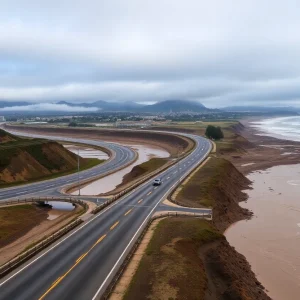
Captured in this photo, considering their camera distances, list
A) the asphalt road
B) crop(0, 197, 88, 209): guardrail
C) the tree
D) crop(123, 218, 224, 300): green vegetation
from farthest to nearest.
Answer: the tree, the asphalt road, crop(0, 197, 88, 209): guardrail, crop(123, 218, 224, 300): green vegetation

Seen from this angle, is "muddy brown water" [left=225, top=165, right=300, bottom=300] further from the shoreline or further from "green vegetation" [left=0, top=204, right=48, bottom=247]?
"green vegetation" [left=0, top=204, right=48, bottom=247]

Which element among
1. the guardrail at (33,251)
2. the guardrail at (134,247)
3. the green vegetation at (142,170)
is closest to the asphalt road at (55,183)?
the green vegetation at (142,170)

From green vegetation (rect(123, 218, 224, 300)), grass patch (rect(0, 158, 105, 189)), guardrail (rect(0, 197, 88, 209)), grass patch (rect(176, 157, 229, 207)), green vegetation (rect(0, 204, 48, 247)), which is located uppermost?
green vegetation (rect(123, 218, 224, 300))

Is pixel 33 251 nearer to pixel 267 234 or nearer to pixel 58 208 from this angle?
pixel 58 208

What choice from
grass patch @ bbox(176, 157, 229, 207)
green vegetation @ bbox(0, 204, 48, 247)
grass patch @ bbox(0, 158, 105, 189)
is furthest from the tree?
green vegetation @ bbox(0, 204, 48, 247)

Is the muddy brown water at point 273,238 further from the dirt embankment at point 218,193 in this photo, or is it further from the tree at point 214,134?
the tree at point 214,134

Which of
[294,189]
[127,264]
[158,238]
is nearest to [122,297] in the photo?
[127,264]
